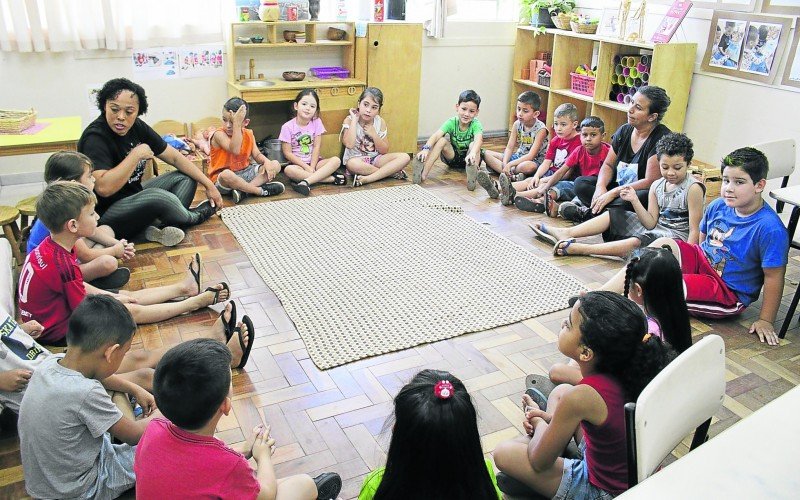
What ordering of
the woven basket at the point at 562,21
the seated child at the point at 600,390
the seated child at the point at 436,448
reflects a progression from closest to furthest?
1. the seated child at the point at 436,448
2. the seated child at the point at 600,390
3. the woven basket at the point at 562,21

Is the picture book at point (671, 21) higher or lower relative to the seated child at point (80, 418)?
higher

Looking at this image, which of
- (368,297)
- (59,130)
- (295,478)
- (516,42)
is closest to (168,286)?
(368,297)

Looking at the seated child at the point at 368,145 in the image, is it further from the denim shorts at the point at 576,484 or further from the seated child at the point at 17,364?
the denim shorts at the point at 576,484

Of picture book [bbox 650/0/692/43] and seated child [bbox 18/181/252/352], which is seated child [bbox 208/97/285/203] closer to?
seated child [bbox 18/181/252/352]

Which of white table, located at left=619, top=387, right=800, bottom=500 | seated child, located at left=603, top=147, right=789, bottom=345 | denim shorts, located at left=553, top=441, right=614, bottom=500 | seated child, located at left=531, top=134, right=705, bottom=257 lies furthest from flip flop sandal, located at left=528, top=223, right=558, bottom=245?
white table, located at left=619, top=387, right=800, bottom=500

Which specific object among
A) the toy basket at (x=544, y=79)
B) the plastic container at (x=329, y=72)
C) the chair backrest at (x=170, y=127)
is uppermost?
the plastic container at (x=329, y=72)

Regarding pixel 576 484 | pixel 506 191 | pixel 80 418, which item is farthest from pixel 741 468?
pixel 506 191

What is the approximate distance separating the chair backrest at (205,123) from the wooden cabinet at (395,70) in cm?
118

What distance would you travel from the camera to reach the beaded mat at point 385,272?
2.91 metres

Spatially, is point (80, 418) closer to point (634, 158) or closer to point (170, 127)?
point (634, 158)

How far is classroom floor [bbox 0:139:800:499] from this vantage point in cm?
217

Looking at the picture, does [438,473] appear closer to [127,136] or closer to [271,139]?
[127,136]

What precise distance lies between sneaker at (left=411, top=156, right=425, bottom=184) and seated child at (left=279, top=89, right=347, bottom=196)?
0.53m

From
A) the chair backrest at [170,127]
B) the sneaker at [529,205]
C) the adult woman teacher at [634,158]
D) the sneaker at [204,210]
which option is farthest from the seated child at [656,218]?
the chair backrest at [170,127]
